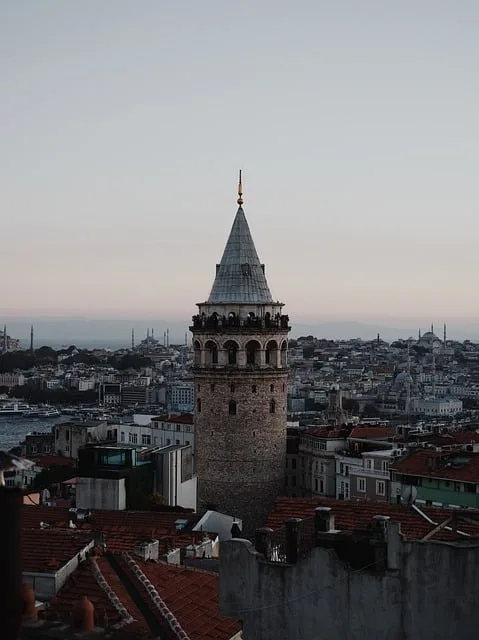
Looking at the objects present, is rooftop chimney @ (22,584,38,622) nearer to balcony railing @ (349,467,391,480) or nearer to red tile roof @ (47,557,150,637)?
red tile roof @ (47,557,150,637)

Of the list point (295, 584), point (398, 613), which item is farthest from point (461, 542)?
point (295, 584)

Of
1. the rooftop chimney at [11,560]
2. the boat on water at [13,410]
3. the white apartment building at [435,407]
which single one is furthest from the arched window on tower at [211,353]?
the boat on water at [13,410]

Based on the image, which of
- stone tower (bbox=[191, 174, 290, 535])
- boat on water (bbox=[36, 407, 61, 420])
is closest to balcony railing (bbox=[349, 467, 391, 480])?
stone tower (bbox=[191, 174, 290, 535])

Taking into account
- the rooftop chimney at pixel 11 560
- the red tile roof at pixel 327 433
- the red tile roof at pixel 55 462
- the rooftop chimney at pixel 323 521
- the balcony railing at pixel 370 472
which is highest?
the rooftop chimney at pixel 11 560

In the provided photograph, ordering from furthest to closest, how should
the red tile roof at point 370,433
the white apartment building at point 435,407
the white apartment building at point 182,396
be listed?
the white apartment building at point 182,396 < the white apartment building at point 435,407 < the red tile roof at point 370,433

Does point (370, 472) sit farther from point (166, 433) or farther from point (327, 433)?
point (166, 433)

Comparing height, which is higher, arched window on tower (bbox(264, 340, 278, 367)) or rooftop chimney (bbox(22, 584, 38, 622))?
arched window on tower (bbox(264, 340, 278, 367))

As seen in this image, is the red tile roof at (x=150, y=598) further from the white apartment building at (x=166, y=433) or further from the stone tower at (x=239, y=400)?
the white apartment building at (x=166, y=433)
